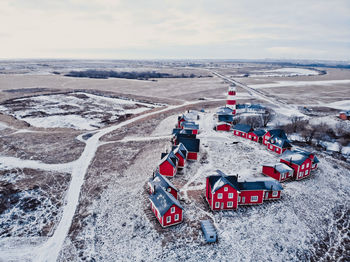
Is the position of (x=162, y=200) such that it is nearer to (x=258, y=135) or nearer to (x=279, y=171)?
(x=279, y=171)

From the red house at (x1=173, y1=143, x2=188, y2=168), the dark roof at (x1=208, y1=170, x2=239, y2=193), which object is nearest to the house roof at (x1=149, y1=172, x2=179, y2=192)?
the dark roof at (x1=208, y1=170, x2=239, y2=193)

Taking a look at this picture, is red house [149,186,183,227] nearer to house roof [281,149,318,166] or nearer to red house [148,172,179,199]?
red house [148,172,179,199]

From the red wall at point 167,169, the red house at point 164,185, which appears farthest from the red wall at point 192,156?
the red house at point 164,185

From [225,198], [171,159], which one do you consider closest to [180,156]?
[171,159]

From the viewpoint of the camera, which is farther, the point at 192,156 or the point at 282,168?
the point at 192,156

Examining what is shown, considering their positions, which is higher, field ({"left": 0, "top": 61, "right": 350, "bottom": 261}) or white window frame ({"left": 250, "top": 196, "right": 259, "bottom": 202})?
white window frame ({"left": 250, "top": 196, "right": 259, "bottom": 202})

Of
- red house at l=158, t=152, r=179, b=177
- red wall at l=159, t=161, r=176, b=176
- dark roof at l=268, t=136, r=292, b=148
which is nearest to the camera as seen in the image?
red house at l=158, t=152, r=179, b=177
